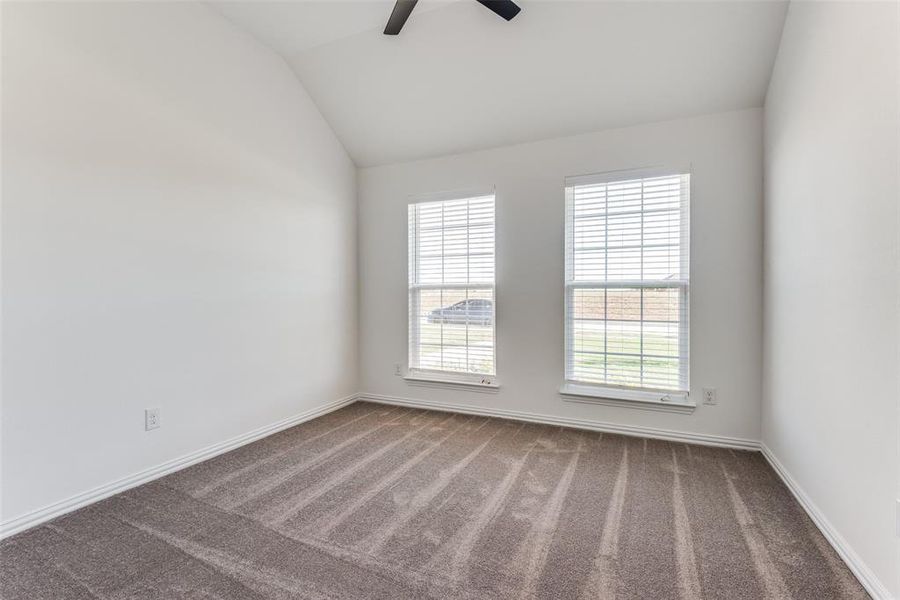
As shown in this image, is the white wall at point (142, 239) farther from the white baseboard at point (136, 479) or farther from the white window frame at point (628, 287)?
the white window frame at point (628, 287)

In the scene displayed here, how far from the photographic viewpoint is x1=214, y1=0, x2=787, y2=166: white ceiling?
2.50 metres

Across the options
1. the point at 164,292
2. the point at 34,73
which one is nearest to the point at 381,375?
the point at 164,292

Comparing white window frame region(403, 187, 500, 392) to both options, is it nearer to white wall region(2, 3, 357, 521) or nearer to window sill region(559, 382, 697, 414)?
window sill region(559, 382, 697, 414)

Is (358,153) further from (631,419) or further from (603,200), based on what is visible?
(631,419)

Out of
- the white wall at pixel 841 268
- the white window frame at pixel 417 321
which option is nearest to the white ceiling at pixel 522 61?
the white wall at pixel 841 268

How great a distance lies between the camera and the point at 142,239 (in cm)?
235

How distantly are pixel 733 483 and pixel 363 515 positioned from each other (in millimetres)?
2079

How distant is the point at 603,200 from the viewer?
320 centimetres

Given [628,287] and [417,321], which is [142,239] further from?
[628,287]

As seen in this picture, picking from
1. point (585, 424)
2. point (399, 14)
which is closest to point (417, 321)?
point (585, 424)

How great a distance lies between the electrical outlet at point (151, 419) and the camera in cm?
238

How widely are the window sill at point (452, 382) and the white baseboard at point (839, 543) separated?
2.01 m

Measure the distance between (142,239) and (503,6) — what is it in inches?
95.3

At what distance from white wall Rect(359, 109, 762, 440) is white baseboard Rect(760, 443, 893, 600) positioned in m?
0.69
